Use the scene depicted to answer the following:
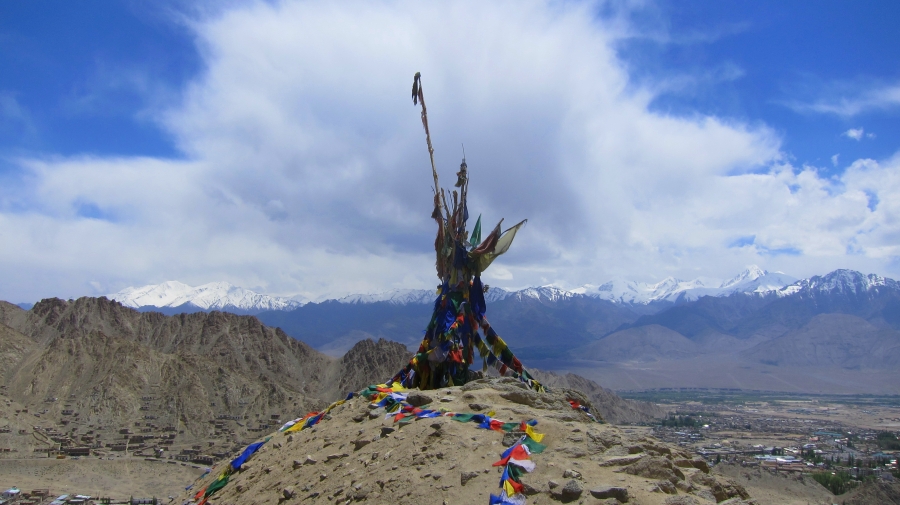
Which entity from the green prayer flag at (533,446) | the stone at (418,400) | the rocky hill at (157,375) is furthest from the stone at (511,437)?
the rocky hill at (157,375)

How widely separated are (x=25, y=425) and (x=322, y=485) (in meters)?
70.2

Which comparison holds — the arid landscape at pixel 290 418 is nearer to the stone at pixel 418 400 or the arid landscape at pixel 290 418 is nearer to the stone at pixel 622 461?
the stone at pixel 622 461

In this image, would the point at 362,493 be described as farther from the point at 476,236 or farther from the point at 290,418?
the point at 290,418

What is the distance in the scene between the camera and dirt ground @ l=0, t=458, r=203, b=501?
46.7 metres

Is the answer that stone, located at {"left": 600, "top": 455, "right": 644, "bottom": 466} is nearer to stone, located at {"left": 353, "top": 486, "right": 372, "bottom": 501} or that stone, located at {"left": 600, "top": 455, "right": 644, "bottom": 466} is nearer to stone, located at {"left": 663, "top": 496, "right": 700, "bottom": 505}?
stone, located at {"left": 663, "top": 496, "right": 700, "bottom": 505}

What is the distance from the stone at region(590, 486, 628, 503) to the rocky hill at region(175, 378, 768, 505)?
0.5 inches

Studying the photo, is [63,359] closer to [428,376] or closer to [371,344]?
[371,344]

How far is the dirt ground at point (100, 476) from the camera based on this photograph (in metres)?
46.7

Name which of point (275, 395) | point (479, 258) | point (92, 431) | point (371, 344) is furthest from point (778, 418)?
point (479, 258)

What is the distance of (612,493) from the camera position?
283 inches

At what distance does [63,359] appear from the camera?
79.4m

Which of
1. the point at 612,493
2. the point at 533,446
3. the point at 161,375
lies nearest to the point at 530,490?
the point at 612,493

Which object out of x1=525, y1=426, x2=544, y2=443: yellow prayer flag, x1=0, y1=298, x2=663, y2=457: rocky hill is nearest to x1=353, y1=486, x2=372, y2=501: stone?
x1=525, y1=426, x2=544, y2=443: yellow prayer flag

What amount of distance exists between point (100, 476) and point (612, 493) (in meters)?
56.8
